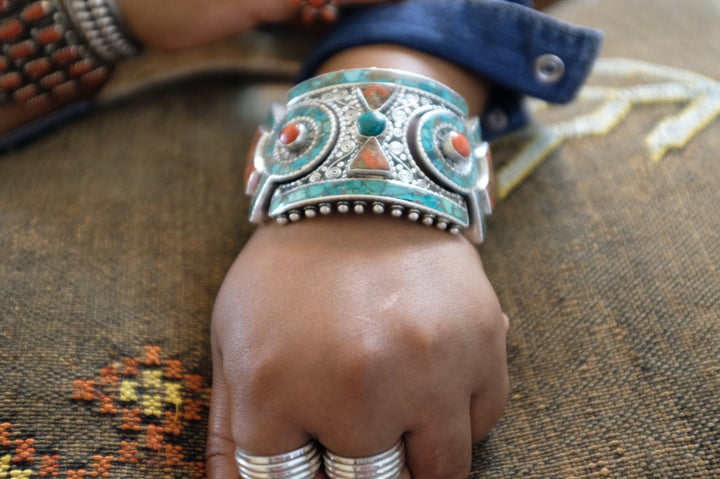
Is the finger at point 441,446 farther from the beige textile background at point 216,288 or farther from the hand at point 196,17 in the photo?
the hand at point 196,17

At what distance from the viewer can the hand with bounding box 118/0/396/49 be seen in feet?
1.97

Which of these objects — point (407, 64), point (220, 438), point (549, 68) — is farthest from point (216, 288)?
point (549, 68)

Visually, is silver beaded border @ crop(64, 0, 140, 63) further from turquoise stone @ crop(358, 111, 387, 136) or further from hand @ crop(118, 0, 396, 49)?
turquoise stone @ crop(358, 111, 387, 136)

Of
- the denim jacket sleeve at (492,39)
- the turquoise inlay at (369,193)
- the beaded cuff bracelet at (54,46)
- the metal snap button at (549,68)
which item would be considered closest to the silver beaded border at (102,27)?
the beaded cuff bracelet at (54,46)

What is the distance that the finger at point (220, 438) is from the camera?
0.41 metres

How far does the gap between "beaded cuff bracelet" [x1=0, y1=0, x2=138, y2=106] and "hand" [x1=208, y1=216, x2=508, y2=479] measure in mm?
335

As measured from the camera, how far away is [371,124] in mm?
430

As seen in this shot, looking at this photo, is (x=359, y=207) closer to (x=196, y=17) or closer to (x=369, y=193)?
(x=369, y=193)

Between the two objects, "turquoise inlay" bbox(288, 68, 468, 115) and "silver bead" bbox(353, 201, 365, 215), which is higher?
"turquoise inlay" bbox(288, 68, 468, 115)

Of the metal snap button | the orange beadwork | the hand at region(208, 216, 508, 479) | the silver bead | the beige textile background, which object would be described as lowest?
the orange beadwork

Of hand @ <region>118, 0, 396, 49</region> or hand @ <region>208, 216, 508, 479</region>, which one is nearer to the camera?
hand @ <region>208, 216, 508, 479</region>

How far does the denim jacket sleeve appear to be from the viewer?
0.55 metres

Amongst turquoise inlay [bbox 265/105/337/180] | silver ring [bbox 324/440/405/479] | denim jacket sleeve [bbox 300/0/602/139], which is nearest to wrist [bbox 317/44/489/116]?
denim jacket sleeve [bbox 300/0/602/139]

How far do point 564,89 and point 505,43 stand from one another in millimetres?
78
